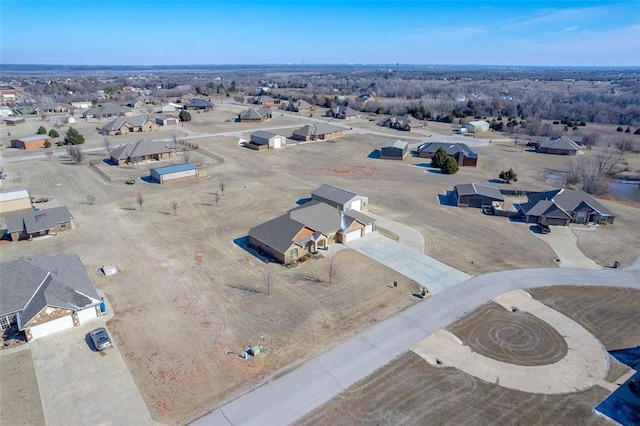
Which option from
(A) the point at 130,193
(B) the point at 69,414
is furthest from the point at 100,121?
(B) the point at 69,414

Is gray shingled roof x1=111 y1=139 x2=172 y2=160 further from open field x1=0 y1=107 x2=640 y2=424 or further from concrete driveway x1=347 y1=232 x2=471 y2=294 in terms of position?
concrete driveway x1=347 y1=232 x2=471 y2=294

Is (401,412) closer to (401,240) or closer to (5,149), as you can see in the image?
(401,240)

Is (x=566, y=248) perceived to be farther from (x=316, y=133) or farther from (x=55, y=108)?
(x=55, y=108)

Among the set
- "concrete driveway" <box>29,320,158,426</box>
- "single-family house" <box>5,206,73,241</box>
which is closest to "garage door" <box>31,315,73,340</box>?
"concrete driveway" <box>29,320,158,426</box>

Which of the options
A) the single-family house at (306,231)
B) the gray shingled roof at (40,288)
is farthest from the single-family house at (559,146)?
the gray shingled roof at (40,288)

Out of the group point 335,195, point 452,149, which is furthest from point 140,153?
point 452,149

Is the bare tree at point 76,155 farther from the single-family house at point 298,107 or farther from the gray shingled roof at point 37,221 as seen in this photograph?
the single-family house at point 298,107
